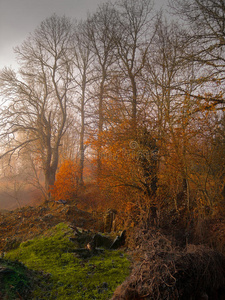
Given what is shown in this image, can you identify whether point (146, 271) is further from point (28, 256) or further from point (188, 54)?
point (188, 54)

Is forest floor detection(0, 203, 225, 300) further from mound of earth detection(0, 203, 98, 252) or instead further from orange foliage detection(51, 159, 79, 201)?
orange foliage detection(51, 159, 79, 201)

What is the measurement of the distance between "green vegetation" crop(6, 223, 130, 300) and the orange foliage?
8472mm

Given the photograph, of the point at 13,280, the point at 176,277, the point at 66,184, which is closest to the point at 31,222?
the point at 13,280

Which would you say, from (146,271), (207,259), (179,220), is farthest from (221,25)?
(146,271)

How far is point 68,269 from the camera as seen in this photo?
421cm

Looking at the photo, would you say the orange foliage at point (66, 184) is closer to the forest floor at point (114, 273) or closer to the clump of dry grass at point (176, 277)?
the forest floor at point (114, 273)

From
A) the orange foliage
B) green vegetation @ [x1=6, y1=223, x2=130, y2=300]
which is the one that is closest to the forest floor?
green vegetation @ [x1=6, y1=223, x2=130, y2=300]

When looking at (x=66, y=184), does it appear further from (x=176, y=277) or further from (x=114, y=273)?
(x=176, y=277)

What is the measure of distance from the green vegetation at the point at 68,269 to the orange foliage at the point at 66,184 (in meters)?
8.47

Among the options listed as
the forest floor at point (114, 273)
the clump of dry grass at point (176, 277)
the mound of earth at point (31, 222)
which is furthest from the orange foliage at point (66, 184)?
the clump of dry grass at point (176, 277)

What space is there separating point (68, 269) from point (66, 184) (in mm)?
10889

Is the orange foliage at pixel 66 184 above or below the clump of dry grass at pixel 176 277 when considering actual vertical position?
above

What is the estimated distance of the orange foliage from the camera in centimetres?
1448

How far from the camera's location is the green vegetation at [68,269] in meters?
3.52
